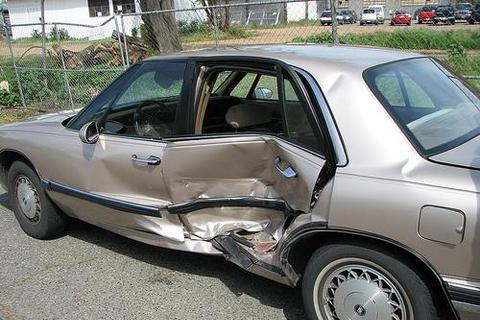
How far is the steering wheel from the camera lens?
12.7 feet

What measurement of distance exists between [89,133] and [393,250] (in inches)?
92.8

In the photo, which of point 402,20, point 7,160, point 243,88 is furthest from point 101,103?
point 402,20

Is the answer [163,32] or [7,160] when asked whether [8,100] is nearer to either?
[163,32]

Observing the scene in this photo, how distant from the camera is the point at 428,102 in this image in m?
3.27

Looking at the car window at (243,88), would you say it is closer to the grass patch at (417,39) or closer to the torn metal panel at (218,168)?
the torn metal panel at (218,168)

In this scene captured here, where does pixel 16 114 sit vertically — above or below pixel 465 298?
below

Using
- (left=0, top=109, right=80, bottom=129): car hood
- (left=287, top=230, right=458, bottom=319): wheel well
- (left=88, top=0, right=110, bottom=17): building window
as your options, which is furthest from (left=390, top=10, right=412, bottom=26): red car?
(left=88, top=0, right=110, bottom=17): building window

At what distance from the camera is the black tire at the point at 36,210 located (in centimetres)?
461

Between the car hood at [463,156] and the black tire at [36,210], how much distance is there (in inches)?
127

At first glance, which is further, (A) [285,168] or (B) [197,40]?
(B) [197,40]

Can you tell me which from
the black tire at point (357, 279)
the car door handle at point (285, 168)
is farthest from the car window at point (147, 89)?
the black tire at point (357, 279)

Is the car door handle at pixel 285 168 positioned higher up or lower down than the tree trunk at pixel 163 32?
lower down

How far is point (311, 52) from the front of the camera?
11.3ft

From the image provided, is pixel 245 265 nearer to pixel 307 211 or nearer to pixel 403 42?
pixel 307 211
